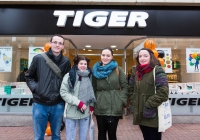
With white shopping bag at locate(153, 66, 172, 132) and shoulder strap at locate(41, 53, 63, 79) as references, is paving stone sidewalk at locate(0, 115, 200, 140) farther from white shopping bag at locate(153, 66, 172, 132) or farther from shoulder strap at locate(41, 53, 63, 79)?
A: shoulder strap at locate(41, 53, 63, 79)

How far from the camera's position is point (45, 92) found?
2.94 m

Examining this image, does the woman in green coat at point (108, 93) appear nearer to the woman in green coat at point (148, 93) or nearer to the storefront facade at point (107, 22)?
the woman in green coat at point (148, 93)

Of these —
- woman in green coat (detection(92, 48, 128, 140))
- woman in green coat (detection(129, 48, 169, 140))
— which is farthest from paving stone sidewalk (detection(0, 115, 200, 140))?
woman in green coat (detection(129, 48, 169, 140))

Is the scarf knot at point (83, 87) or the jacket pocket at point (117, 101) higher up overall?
the scarf knot at point (83, 87)

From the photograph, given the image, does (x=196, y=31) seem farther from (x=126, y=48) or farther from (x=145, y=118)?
(x=145, y=118)

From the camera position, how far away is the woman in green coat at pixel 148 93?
2.81 m

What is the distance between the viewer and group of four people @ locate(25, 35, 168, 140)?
2936mm

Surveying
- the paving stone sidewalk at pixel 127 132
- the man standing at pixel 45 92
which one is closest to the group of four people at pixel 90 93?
the man standing at pixel 45 92

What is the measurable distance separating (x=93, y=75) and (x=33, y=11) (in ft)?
16.2

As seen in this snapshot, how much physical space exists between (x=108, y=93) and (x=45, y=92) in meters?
0.98

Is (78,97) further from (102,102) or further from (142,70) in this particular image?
(142,70)

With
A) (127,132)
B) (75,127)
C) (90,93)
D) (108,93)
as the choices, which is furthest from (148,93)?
(127,132)

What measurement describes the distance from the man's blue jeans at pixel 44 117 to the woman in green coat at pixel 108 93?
0.62 meters

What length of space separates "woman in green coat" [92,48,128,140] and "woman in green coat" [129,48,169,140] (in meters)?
0.26
